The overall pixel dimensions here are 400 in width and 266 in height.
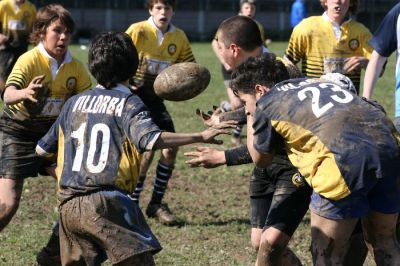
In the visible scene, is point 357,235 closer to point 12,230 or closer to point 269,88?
point 269,88

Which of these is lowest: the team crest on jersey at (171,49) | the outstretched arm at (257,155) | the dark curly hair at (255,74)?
the team crest on jersey at (171,49)

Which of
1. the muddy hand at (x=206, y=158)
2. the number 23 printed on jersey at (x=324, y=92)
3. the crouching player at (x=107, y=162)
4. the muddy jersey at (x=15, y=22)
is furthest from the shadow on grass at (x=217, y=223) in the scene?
the muddy jersey at (x=15, y=22)

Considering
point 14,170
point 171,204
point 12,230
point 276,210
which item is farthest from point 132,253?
point 171,204

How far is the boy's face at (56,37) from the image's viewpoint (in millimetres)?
6555

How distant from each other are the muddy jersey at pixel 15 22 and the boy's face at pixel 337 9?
7.17 metres

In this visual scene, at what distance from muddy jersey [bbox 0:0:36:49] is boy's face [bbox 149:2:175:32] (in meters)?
6.05

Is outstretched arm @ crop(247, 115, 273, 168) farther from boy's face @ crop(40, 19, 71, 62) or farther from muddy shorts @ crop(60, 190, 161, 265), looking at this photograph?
boy's face @ crop(40, 19, 71, 62)

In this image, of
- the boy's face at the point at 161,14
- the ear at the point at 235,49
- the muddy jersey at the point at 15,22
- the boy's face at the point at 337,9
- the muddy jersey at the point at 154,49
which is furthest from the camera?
the muddy jersey at the point at 15,22

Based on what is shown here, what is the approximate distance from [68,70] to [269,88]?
7.32ft

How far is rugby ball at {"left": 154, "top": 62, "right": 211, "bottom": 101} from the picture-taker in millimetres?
6148

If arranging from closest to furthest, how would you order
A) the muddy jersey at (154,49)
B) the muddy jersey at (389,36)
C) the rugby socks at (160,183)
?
1. the muddy jersey at (389,36)
2. the rugby socks at (160,183)
3. the muddy jersey at (154,49)

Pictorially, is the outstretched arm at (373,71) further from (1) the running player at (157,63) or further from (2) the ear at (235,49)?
(1) the running player at (157,63)

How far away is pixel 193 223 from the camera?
8.05 meters

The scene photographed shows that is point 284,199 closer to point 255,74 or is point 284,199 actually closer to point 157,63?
point 255,74
